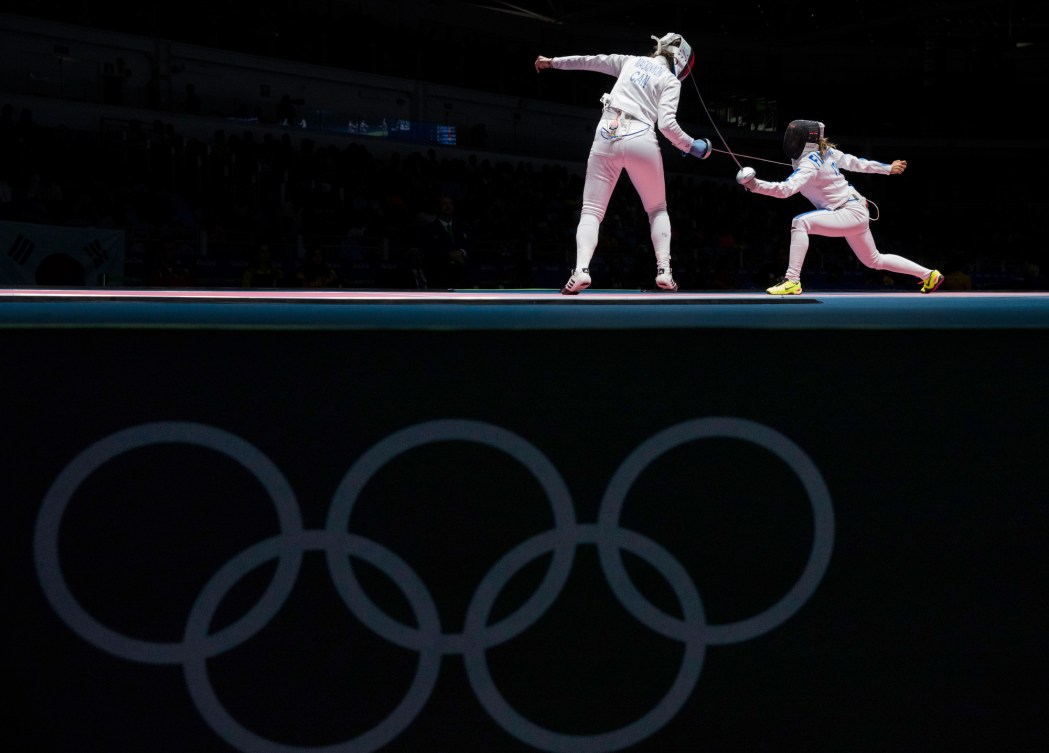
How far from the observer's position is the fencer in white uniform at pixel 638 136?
529 cm

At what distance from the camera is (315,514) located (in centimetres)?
215

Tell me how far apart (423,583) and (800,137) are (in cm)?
451

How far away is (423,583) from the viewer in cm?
219

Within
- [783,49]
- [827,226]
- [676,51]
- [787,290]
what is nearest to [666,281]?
[787,290]

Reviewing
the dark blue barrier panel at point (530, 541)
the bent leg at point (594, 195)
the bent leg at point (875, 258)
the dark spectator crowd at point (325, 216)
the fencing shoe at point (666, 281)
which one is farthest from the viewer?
the dark spectator crowd at point (325, 216)

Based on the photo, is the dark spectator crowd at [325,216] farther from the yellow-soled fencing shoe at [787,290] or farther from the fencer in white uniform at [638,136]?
the yellow-soled fencing shoe at [787,290]

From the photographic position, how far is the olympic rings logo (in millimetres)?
2125

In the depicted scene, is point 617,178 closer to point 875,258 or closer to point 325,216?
point 875,258

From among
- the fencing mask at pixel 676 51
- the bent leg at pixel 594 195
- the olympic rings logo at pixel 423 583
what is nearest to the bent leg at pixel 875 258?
the fencing mask at pixel 676 51

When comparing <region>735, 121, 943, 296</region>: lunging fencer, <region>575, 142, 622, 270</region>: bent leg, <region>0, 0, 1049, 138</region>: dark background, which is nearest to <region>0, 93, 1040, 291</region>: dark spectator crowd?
<region>575, 142, 622, 270</region>: bent leg

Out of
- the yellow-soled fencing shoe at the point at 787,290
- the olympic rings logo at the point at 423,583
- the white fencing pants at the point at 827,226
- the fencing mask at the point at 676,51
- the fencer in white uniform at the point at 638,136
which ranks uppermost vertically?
the fencing mask at the point at 676,51

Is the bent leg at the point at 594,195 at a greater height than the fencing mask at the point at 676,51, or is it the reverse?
the fencing mask at the point at 676,51

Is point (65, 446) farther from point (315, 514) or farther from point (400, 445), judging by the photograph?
point (400, 445)

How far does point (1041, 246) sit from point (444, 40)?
55.5ft
